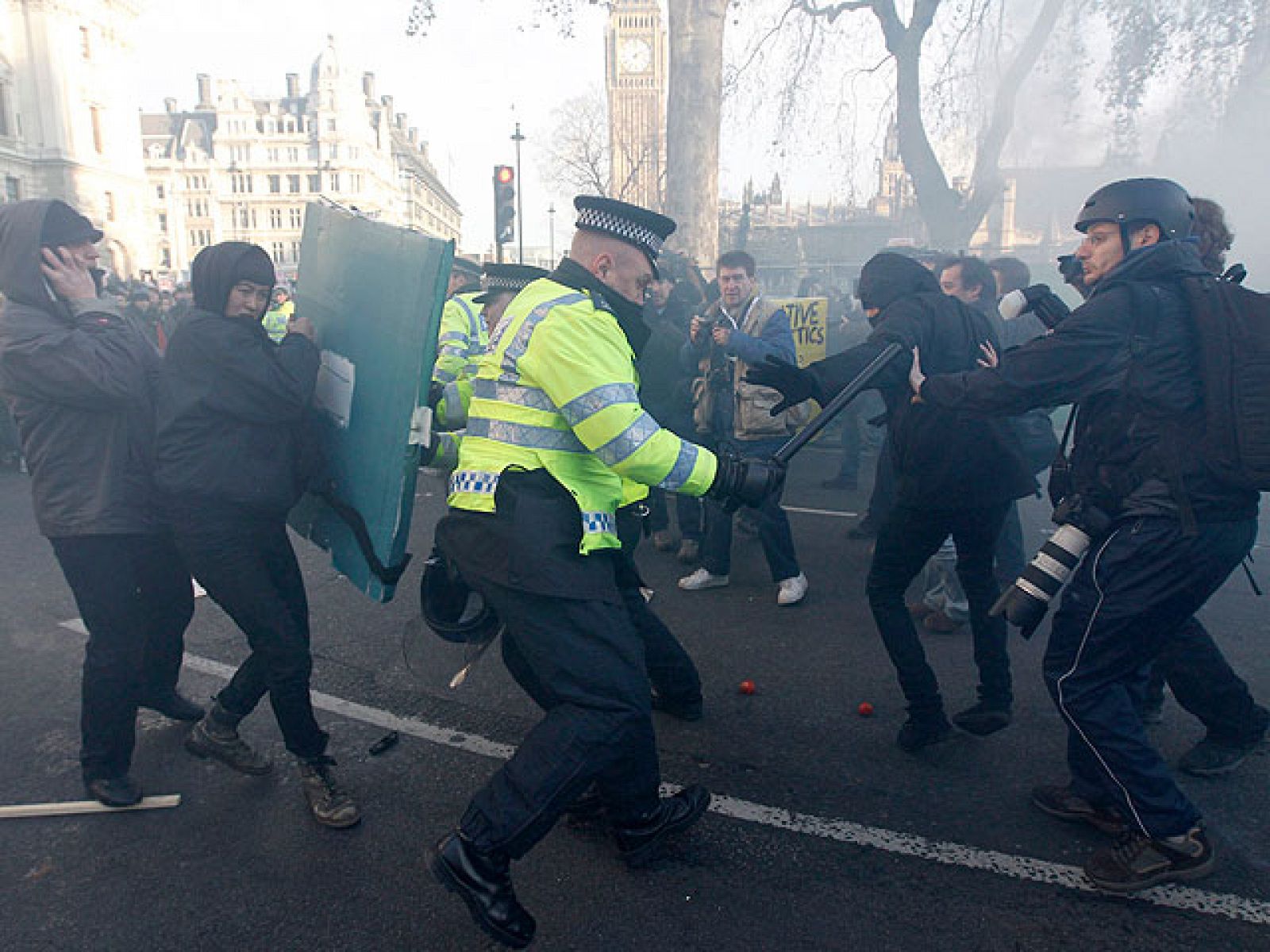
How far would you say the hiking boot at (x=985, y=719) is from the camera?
358 centimetres

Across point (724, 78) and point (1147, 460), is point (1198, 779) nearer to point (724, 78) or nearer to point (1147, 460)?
point (1147, 460)

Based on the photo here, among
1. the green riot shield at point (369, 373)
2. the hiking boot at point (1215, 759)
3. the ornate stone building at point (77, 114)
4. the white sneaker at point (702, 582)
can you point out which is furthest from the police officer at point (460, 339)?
the ornate stone building at point (77, 114)

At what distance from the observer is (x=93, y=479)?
10.1ft

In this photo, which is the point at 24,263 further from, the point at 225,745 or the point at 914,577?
the point at 914,577

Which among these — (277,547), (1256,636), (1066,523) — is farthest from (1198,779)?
(277,547)

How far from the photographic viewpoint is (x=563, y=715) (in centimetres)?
248

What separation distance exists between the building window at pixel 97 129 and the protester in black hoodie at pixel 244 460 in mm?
61812

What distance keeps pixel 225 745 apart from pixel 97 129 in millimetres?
62879

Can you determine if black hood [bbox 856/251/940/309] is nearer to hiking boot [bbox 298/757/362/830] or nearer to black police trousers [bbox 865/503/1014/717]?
black police trousers [bbox 865/503/1014/717]

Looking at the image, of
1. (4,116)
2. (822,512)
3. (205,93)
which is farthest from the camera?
(205,93)

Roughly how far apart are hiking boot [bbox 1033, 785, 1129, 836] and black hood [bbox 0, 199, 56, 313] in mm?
3933

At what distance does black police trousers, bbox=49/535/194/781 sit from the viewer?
3.13 metres

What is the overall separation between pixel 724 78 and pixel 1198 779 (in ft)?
60.8

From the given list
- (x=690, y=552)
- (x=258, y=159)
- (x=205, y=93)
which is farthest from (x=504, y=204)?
(x=205, y=93)
